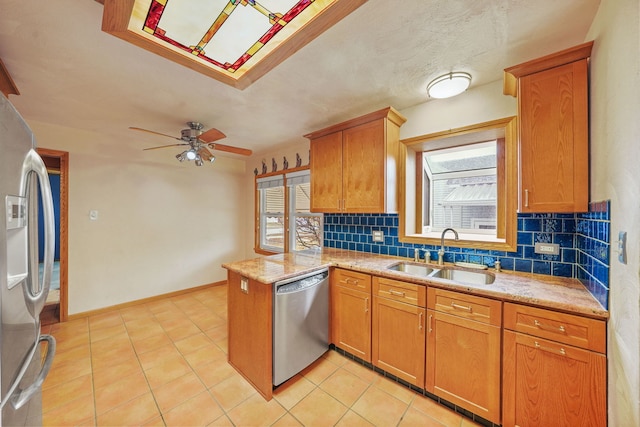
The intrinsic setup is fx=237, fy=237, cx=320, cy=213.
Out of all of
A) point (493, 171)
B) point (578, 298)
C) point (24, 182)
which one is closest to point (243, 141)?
point (24, 182)

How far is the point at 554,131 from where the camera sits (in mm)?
1433

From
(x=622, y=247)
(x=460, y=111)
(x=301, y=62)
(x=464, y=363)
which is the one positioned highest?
(x=301, y=62)

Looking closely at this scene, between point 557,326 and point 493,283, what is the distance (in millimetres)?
367

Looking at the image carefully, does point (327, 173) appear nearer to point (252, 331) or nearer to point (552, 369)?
point (252, 331)

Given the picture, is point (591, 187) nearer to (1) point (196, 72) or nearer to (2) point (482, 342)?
(2) point (482, 342)

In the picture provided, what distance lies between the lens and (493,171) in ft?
7.05

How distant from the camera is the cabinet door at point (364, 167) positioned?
2.23m

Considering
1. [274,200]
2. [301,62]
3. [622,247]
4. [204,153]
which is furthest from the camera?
[274,200]

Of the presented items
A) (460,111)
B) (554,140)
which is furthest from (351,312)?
(460,111)

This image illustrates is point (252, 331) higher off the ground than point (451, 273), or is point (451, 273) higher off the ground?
point (451, 273)

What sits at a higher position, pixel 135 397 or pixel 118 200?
pixel 118 200

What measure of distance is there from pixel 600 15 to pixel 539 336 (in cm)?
169

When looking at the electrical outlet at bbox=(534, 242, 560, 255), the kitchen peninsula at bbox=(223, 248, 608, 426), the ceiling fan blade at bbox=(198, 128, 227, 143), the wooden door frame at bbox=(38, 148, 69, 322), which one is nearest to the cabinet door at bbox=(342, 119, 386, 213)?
the kitchen peninsula at bbox=(223, 248, 608, 426)

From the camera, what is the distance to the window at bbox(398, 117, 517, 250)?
186 centimetres
